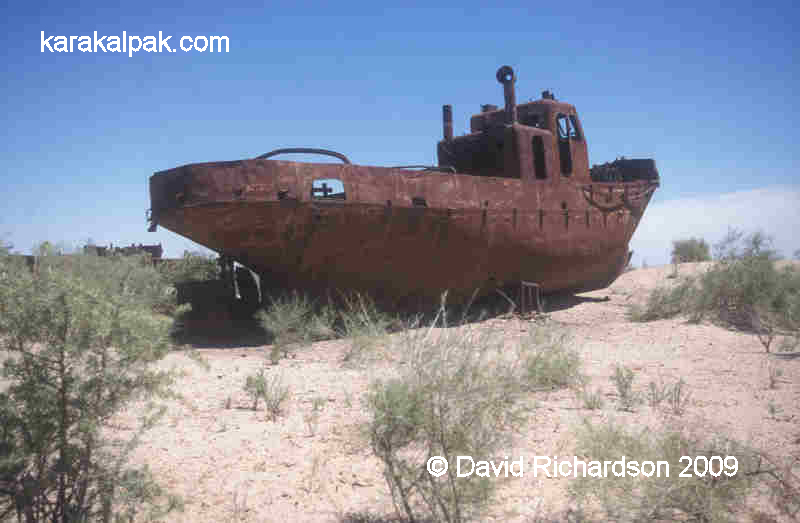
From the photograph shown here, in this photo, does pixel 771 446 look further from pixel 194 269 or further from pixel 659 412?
pixel 194 269

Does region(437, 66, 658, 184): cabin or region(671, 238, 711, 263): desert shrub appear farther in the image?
region(671, 238, 711, 263): desert shrub

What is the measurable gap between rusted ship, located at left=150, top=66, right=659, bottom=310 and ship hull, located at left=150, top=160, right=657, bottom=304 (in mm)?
18

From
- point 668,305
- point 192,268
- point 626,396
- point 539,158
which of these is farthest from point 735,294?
point 192,268

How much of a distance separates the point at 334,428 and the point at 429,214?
206 inches

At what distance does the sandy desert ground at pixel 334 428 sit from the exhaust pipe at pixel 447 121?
6206mm

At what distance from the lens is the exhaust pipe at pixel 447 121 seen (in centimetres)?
1180

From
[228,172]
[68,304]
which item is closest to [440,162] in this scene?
[228,172]

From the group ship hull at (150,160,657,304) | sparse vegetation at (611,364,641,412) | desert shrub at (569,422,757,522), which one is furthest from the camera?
ship hull at (150,160,657,304)

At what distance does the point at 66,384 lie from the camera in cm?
281

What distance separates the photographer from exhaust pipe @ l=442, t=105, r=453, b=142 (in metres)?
11.8

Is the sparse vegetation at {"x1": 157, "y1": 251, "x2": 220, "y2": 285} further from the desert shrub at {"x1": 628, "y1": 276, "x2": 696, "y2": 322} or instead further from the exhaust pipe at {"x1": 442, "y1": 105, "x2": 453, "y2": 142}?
the desert shrub at {"x1": 628, "y1": 276, "x2": 696, "y2": 322}

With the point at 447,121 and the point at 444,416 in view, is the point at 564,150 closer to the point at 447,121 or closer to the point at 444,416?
the point at 447,121

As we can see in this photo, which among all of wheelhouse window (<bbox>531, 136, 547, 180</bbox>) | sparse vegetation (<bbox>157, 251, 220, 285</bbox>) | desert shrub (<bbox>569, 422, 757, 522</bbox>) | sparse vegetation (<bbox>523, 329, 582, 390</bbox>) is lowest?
desert shrub (<bbox>569, 422, 757, 522</bbox>)

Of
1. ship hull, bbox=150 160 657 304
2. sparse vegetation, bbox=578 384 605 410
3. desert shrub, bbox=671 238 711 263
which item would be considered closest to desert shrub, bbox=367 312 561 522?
sparse vegetation, bbox=578 384 605 410
